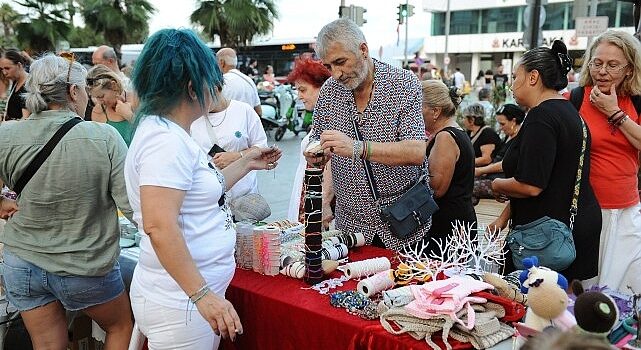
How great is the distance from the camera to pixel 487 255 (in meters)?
1.92

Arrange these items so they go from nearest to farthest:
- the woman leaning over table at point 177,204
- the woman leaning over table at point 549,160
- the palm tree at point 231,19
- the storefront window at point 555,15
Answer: the woman leaning over table at point 177,204
the woman leaning over table at point 549,160
the palm tree at point 231,19
the storefront window at point 555,15

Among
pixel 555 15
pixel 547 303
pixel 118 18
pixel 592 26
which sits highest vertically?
pixel 555 15

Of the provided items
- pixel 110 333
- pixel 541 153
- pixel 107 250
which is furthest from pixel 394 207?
pixel 110 333

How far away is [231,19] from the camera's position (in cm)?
2016

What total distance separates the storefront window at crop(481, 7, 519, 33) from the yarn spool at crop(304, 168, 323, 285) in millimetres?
41246

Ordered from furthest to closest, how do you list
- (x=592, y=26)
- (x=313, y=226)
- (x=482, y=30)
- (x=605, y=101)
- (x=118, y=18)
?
1. (x=482, y=30)
2. (x=118, y=18)
3. (x=592, y=26)
4. (x=605, y=101)
5. (x=313, y=226)

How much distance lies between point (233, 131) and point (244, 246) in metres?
1.05

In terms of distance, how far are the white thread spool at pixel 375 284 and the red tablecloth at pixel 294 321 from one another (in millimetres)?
113

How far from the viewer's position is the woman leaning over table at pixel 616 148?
2496 millimetres

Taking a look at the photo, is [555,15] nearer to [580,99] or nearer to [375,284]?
[580,99]

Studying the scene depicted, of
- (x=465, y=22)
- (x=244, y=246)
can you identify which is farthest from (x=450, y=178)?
(x=465, y=22)

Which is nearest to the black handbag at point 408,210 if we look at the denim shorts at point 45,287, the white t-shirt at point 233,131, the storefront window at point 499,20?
the white t-shirt at point 233,131

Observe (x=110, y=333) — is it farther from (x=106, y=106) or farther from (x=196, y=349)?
(x=106, y=106)

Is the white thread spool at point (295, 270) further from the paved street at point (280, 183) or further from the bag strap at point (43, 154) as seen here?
the paved street at point (280, 183)
